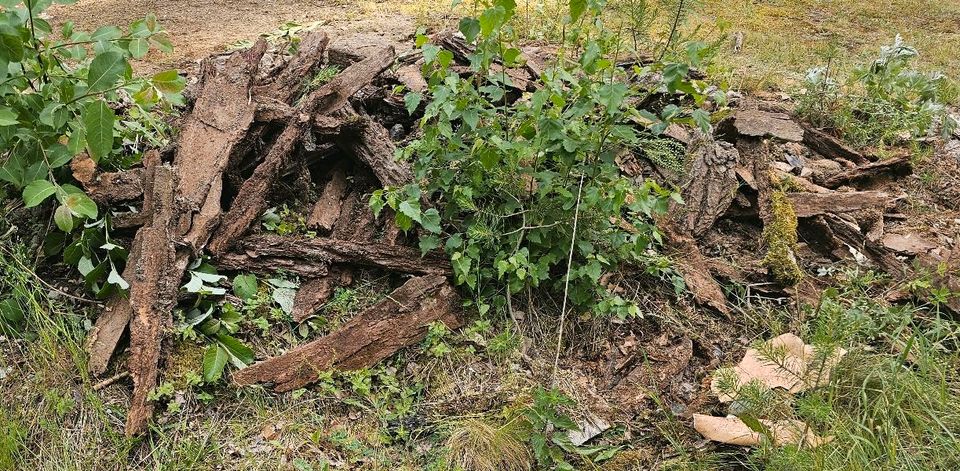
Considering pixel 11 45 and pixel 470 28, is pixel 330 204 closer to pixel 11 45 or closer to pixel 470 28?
pixel 470 28

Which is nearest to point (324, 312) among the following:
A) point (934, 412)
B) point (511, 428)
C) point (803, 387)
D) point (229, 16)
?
point (511, 428)

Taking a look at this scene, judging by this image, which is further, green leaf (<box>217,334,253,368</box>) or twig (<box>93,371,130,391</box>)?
green leaf (<box>217,334,253,368</box>)

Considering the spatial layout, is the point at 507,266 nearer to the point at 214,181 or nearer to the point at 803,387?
the point at 803,387

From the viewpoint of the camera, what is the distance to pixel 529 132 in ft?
8.70

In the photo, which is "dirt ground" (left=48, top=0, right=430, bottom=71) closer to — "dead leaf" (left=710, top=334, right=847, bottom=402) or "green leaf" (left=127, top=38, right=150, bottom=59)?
"green leaf" (left=127, top=38, right=150, bottom=59)

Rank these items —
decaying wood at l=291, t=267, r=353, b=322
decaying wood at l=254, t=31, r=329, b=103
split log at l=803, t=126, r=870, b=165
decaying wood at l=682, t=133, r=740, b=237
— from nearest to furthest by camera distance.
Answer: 1. decaying wood at l=291, t=267, r=353, b=322
2. decaying wood at l=682, t=133, r=740, b=237
3. decaying wood at l=254, t=31, r=329, b=103
4. split log at l=803, t=126, r=870, b=165

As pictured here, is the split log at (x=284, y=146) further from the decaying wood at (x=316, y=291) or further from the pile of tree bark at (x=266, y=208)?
the decaying wood at (x=316, y=291)

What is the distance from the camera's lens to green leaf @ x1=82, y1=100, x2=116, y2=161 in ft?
7.57

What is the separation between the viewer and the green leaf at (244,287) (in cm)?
283

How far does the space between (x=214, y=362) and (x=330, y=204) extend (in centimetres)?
102

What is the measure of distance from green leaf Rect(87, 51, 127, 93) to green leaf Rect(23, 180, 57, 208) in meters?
0.39

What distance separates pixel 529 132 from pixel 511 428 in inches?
45.8

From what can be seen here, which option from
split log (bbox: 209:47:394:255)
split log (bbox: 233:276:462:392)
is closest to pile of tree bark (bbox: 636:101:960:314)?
split log (bbox: 233:276:462:392)

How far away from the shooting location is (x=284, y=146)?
312 centimetres
